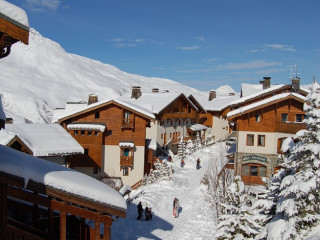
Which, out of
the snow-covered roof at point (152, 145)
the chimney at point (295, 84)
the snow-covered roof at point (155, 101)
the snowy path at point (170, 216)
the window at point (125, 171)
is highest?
the chimney at point (295, 84)

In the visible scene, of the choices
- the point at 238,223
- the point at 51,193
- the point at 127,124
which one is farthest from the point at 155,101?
the point at 51,193

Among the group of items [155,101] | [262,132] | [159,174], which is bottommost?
[159,174]

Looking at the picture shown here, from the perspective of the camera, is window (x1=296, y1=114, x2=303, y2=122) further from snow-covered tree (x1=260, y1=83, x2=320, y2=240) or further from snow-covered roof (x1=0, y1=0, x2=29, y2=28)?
snow-covered roof (x1=0, y1=0, x2=29, y2=28)

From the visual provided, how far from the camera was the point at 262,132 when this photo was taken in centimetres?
2683

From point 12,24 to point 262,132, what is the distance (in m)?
24.9

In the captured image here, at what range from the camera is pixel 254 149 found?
26891 mm

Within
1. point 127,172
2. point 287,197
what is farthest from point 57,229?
point 127,172

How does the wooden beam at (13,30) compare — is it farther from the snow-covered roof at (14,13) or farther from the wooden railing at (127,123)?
the wooden railing at (127,123)

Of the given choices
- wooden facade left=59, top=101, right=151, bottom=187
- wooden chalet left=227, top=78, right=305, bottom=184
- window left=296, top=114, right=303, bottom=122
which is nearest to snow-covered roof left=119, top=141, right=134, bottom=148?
wooden facade left=59, top=101, right=151, bottom=187

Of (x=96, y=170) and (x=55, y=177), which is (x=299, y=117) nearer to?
(x=96, y=170)

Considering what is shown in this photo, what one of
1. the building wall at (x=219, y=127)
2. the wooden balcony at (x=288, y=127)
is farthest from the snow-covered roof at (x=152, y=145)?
the building wall at (x=219, y=127)

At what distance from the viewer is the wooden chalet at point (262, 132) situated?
2633 centimetres

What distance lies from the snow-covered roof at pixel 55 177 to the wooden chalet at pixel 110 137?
913 inches

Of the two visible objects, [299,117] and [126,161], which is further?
[126,161]
